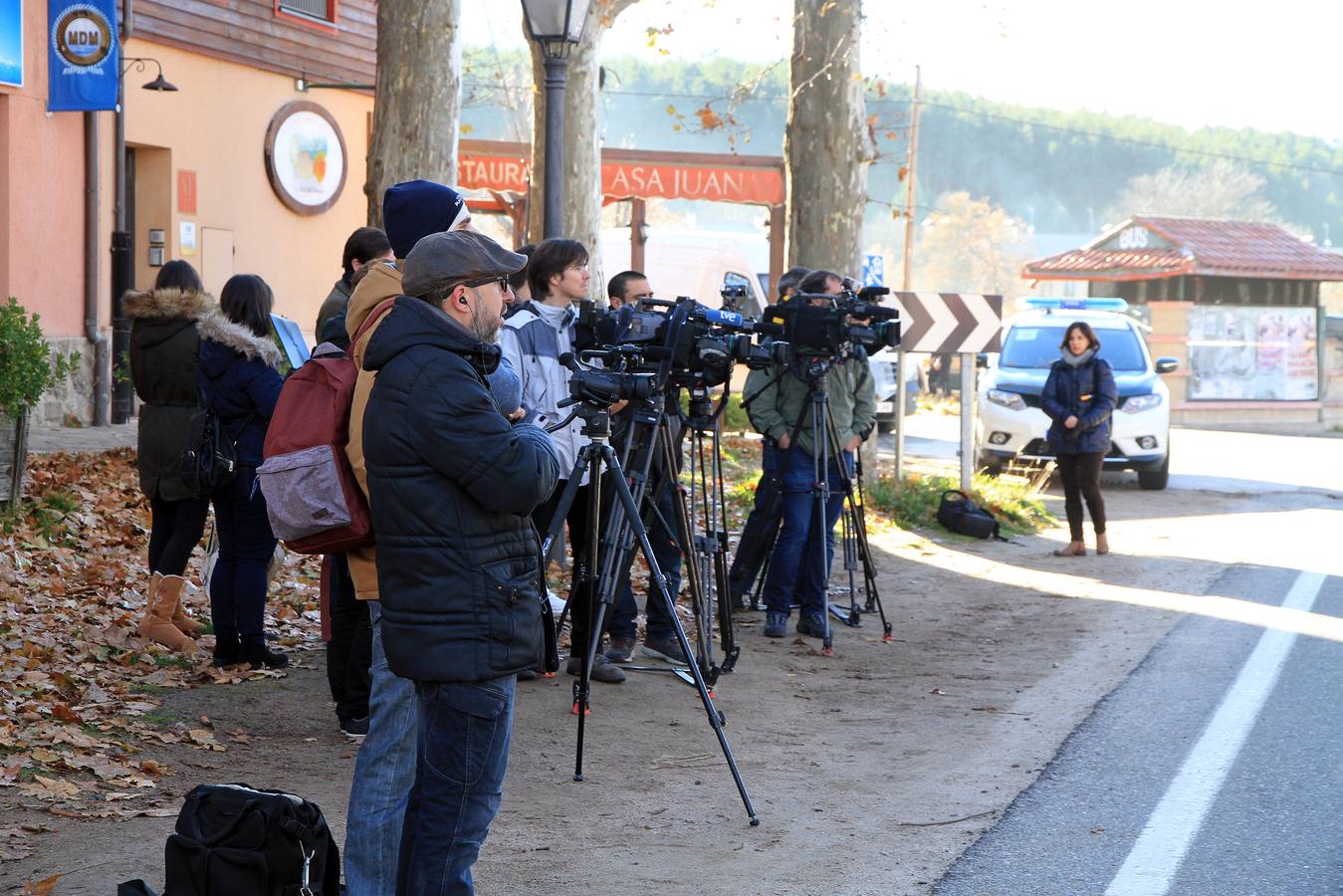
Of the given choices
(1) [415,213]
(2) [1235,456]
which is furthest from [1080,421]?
(2) [1235,456]

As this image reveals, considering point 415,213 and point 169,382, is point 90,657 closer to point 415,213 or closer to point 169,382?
point 169,382

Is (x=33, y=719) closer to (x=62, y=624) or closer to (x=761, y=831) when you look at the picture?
(x=62, y=624)

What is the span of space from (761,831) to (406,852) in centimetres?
186

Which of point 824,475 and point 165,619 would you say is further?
point 824,475

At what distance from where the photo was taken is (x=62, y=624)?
8.38 metres

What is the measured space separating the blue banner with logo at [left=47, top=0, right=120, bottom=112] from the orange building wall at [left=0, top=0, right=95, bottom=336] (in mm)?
325

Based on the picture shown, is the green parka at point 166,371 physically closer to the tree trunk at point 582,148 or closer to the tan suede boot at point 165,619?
the tan suede boot at point 165,619

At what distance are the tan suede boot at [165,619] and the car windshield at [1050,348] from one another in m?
12.7

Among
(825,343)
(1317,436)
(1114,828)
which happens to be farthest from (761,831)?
(1317,436)

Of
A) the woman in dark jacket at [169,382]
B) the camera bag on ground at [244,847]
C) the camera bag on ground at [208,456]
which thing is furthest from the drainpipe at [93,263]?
the camera bag on ground at [244,847]

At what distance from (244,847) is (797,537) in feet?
17.7

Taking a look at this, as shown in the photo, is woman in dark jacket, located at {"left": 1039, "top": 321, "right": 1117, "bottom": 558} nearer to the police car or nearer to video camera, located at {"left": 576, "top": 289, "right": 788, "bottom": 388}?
the police car

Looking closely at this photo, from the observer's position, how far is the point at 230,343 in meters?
6.93

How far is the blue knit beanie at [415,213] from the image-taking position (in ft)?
15.2
